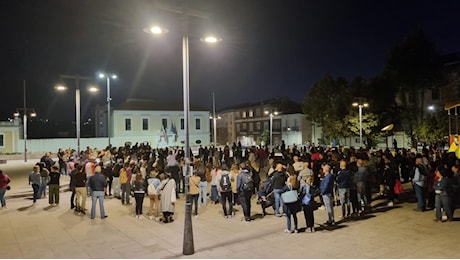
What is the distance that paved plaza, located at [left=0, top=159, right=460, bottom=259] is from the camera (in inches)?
308

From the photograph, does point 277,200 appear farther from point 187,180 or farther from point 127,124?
point 127,124

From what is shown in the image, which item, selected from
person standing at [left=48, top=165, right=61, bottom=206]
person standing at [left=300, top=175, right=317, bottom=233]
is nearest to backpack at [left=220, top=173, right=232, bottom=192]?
person standing at [left=300, top=175, right=317, bottom=233]

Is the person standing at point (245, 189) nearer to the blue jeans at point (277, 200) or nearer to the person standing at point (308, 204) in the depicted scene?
the blue jeans at point (277, 200)

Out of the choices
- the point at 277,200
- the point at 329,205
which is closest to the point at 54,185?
the point at 277,200

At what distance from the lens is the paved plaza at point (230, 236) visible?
25.7 feet

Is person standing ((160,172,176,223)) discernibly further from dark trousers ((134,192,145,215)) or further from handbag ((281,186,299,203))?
handbag ((281,186,299,203))

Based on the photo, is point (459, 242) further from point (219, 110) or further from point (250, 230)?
point (219, 110)

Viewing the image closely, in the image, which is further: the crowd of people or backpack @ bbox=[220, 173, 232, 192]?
backpack @ bbox=[220, 173, 232, 192]

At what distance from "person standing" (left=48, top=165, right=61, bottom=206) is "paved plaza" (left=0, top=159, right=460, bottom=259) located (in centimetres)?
141

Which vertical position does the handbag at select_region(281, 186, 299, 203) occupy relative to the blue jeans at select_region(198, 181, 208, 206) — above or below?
above

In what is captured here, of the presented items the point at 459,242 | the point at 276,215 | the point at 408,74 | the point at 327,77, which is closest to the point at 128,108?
the point at 327,77

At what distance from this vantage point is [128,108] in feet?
184

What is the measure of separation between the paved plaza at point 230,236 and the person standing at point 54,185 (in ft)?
4.61

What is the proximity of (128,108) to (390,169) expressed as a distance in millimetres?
49270
